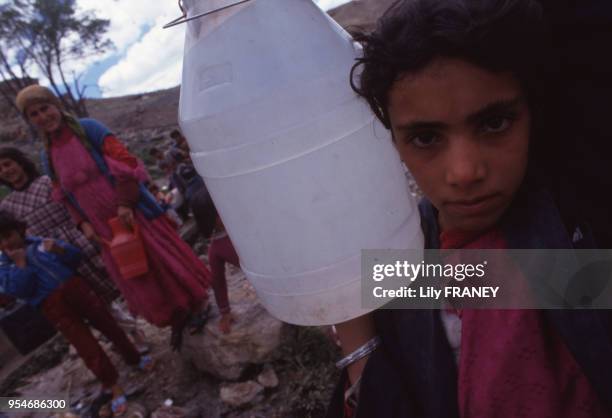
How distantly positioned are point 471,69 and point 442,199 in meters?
0.23

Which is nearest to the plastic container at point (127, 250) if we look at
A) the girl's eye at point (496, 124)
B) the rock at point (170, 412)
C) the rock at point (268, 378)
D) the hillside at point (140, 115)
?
the rock at point (170, 412)

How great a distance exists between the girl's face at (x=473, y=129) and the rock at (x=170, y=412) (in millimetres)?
2223

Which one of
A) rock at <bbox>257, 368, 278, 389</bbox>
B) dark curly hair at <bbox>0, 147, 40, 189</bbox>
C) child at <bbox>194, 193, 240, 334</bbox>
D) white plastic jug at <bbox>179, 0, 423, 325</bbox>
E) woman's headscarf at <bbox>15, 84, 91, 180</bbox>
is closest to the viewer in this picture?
white plastic jug at <bbox>179, 0, 423, 325</bbox>

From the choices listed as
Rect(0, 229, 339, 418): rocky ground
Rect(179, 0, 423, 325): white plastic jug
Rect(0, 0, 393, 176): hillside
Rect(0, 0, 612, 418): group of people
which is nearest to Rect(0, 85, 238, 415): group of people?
Rect(0, 229, 339, 418): rocky ground

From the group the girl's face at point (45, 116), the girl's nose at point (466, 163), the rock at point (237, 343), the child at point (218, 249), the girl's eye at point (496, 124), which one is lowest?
the rock at point (237, 343)

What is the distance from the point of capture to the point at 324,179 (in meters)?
0.87

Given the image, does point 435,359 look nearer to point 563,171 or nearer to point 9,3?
point 563,171

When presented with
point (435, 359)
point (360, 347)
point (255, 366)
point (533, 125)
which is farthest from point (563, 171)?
point (255, 366)

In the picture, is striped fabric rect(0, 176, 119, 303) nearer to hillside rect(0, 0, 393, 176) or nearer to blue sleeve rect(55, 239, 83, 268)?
blue sleeve rect(55, 239, 83, 268)

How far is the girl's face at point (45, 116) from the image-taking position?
205 centimetres

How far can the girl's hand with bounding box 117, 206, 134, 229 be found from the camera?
88.8 inches

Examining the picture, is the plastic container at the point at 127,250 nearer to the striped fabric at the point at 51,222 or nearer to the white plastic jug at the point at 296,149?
the striped fabric at the point at 51,222

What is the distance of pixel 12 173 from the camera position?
2580 mm

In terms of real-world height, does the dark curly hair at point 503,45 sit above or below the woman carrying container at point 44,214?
above
